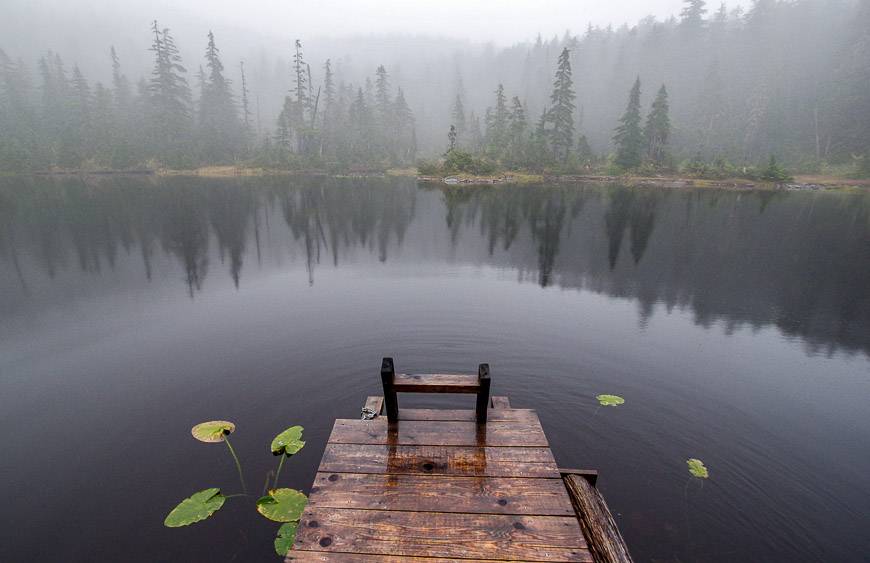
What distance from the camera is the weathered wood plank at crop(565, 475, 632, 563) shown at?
4129 mm

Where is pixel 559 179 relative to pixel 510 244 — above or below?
above

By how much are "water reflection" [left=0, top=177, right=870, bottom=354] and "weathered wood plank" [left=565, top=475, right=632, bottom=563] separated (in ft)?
28.7

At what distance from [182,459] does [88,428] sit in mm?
2217

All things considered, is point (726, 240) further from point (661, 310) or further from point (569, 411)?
point (569, 411)

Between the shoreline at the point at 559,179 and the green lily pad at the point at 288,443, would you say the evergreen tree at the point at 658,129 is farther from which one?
the green lily pad at the point at 288,443

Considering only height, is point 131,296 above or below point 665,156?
below

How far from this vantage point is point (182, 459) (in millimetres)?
6297

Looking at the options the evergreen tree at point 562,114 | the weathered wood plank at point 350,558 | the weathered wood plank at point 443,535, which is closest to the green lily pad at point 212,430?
the weathered wood plank at point 443,535

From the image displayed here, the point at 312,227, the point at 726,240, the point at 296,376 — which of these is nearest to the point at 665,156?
the point at 726,240

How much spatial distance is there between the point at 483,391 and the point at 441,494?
121cm

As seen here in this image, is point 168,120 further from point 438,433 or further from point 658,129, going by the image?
point 438,433

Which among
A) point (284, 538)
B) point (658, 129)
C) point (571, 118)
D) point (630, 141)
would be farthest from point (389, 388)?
point (571, 118)

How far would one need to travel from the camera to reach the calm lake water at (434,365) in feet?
17.7

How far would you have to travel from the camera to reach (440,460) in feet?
15.3
